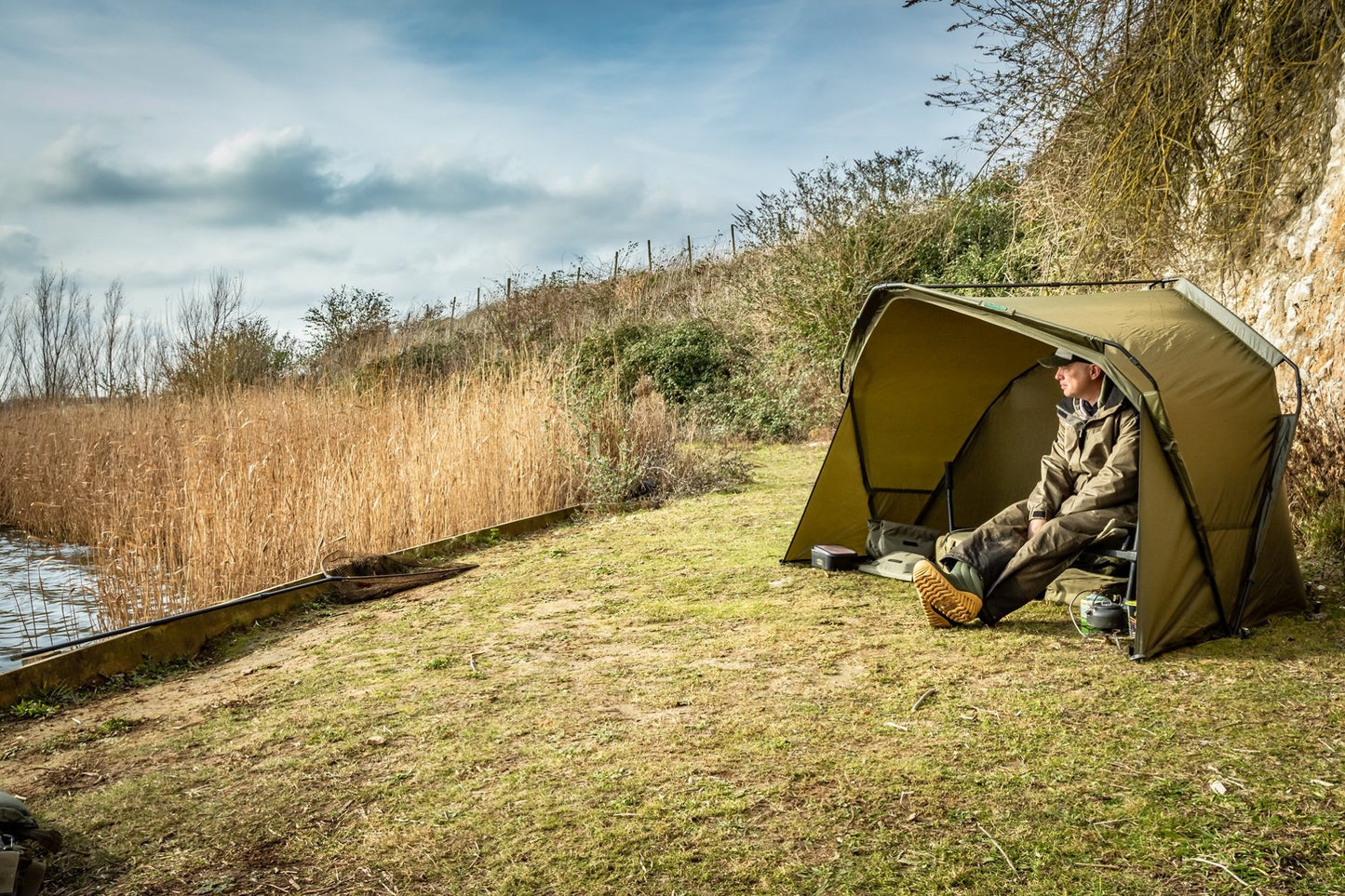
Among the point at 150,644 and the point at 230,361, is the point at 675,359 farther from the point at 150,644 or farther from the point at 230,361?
the point at 150,644

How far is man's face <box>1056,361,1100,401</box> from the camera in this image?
4.59 meters

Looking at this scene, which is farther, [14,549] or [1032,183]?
[14,549]

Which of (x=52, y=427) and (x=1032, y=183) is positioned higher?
(x=1032, y=183)

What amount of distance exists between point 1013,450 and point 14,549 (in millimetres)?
9437

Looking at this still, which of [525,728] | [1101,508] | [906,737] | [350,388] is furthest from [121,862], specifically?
[350,388]

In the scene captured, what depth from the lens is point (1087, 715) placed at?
342 cm

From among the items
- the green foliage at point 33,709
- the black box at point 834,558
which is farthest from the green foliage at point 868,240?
the green foliage at point 33,709

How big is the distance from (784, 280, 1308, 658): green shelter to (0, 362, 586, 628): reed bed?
10.5 ft

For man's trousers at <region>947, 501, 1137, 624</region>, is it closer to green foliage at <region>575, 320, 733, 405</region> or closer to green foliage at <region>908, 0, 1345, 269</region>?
green foliage at <region>908, 0, 1345, 269</region>

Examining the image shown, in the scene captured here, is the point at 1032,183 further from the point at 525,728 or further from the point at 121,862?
the point at 121,862

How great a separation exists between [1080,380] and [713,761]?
274 centimetres

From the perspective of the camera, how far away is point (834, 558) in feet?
19.0

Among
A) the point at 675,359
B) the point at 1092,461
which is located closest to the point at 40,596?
the point at 1092,461

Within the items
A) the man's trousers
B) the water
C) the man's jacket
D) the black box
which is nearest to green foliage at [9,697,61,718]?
the water
